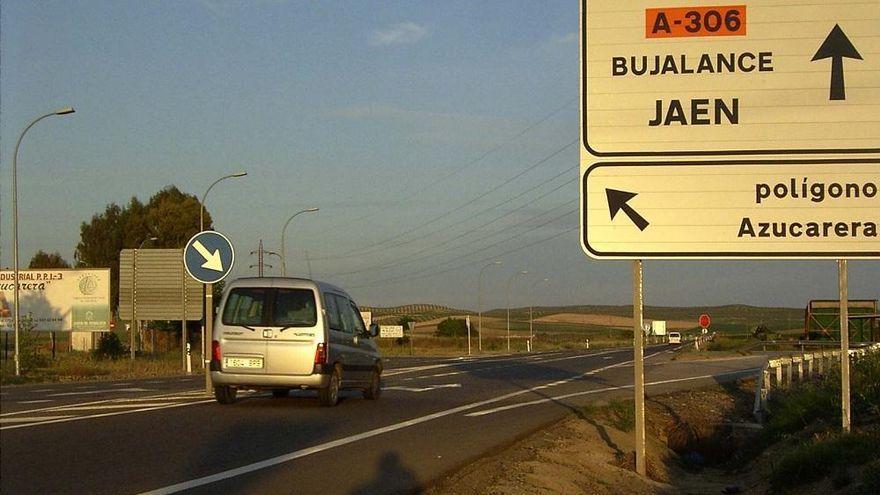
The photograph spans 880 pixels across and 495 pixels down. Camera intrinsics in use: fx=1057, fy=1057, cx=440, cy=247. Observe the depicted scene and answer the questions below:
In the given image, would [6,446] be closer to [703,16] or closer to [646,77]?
[646,77]

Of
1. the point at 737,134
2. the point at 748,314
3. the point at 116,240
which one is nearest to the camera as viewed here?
the point at 737,134

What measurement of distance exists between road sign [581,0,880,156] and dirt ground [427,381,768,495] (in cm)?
329

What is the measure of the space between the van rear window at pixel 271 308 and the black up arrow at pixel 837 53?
874 centimetres

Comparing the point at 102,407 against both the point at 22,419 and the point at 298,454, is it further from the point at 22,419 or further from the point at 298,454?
the point at 298,454

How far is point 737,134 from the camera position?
33.9 feet

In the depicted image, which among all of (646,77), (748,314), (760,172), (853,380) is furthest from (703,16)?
(748,314)

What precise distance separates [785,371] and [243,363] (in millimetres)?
14352

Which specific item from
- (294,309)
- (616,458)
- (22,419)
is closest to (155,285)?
(294,309)

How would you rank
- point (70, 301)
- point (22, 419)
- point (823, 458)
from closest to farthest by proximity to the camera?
1. point (823, 458)
2. point (22, 419)
3. point (70, 301)

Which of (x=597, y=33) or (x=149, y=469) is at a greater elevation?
(x=597, y=33)

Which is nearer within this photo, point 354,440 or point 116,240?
point 354,440

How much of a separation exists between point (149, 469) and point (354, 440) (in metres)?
3.28

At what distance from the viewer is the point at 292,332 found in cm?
1619

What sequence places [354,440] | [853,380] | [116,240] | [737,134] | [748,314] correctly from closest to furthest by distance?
[737,134], [354,440], [853,380], [116,240], [748,314]
